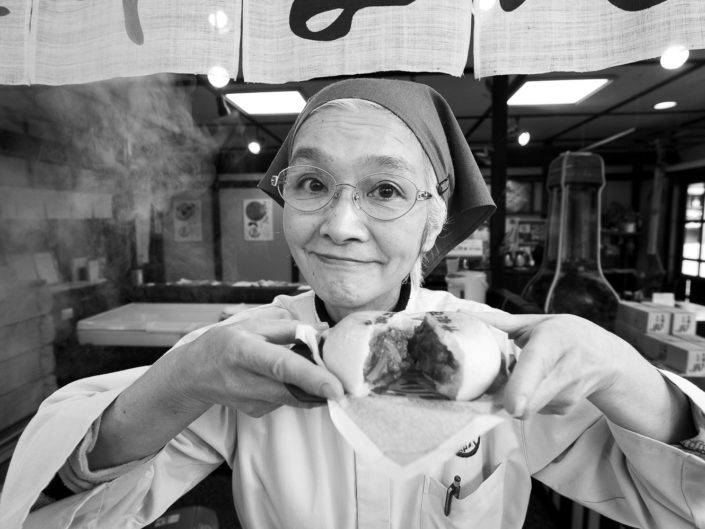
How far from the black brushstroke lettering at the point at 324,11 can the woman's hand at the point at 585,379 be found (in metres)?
1.58

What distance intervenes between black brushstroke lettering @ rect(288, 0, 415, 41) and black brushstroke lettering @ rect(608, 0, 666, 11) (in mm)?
1005

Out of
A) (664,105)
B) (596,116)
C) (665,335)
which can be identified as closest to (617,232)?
(596,116)

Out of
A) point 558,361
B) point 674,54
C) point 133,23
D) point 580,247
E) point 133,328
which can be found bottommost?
point 133,328

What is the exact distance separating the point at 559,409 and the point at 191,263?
599cm

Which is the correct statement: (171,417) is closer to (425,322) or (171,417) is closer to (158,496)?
(158,496)

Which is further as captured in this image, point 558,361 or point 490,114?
point 490,114

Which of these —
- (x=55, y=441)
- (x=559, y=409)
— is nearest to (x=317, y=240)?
(x=559, y=409)

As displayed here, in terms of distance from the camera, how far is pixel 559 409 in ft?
3.56

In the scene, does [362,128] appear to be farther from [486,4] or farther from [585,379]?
[486,4]

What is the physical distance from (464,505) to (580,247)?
2.60 m

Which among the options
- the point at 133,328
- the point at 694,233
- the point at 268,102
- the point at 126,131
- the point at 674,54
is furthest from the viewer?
the point at 694,233

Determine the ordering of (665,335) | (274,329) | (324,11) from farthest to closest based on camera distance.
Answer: (665,335) < (324,11) < (274,329)

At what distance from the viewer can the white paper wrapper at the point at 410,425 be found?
0.80 meters

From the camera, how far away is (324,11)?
1.93 meters
